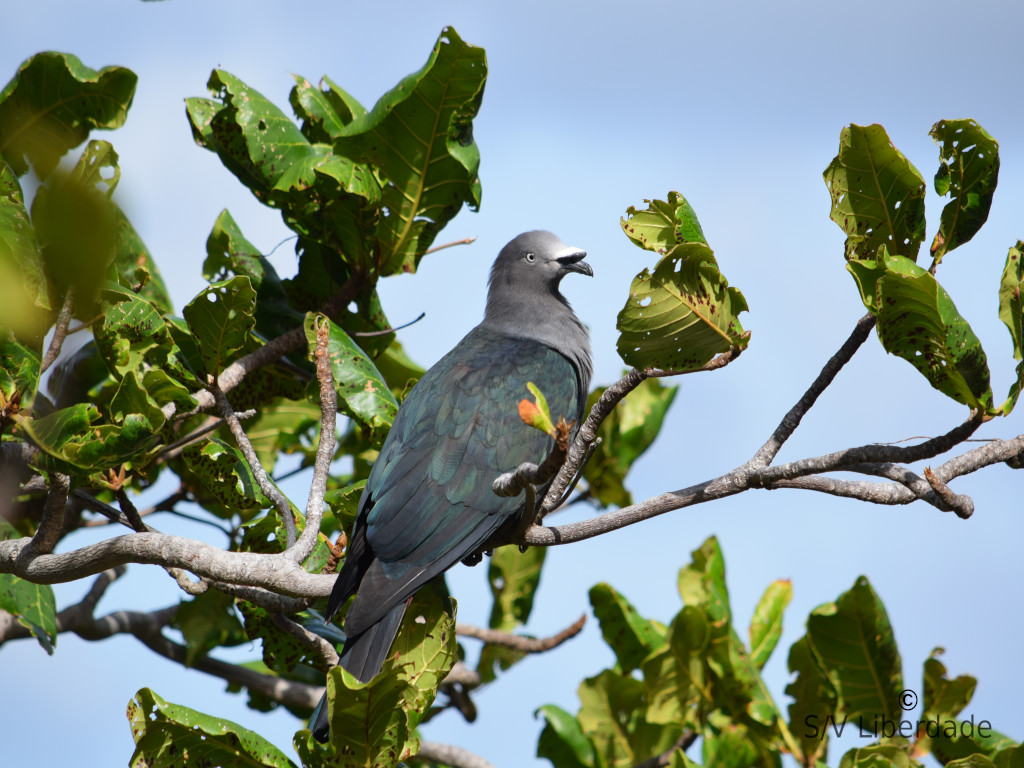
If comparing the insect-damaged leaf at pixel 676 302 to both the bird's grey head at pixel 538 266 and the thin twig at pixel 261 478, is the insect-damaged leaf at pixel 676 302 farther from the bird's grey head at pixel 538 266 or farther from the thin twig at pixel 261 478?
the bird's grey head at pixel 538 266

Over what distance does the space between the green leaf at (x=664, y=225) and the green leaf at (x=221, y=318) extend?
1197 mm

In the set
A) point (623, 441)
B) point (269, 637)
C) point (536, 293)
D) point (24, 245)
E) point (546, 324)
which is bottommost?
point (269, 637)

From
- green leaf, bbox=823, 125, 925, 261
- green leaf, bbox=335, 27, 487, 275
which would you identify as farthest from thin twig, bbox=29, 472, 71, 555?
green leaf, bbox=823, 125, 925, 261

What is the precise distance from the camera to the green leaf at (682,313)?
2135 mm

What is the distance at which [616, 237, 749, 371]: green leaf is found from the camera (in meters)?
2.13

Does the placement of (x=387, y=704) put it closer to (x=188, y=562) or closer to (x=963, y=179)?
(x=188, y=562)

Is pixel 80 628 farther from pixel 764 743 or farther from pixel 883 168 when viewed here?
pixel 883 168

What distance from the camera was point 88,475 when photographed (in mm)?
2436

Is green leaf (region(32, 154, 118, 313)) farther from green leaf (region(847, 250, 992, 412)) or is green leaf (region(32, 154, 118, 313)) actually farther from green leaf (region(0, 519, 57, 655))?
green leaf (region(0, 519, 57, 655))

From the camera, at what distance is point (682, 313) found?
2184mm

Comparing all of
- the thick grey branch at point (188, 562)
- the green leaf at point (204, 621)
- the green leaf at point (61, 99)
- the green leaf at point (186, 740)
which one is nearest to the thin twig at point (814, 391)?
the thick grey branch at point (188, 562)

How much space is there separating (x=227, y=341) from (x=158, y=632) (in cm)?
161

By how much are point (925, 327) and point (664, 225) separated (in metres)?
0.66

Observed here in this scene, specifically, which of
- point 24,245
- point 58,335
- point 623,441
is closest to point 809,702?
point 623,441
